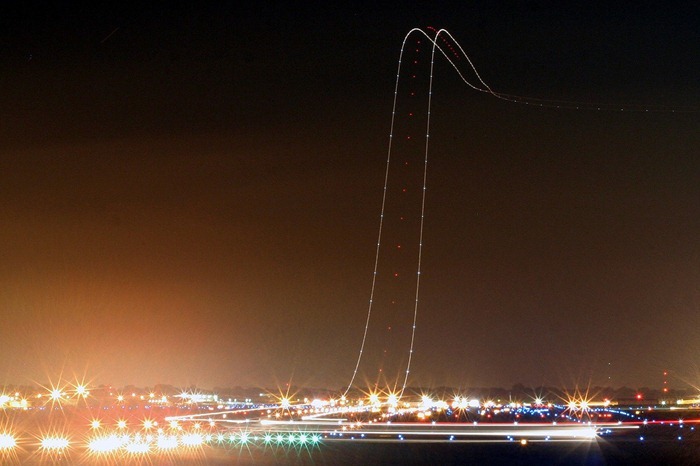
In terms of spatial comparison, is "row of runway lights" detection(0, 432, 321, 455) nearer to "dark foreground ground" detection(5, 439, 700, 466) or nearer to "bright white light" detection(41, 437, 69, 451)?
"bright white light" detection(41, 437, 69, 451)

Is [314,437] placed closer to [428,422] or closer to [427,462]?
[427,462]

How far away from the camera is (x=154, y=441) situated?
1796 inches

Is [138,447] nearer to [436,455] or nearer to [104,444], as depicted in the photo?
[104,444]

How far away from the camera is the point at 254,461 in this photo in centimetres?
3653

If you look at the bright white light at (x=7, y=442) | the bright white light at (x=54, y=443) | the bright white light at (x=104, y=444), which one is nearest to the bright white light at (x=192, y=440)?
the bright white light at (x=104, y=444)

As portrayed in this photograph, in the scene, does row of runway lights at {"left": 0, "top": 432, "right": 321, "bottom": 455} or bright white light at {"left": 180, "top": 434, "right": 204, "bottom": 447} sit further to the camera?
bright white light at {"left": 180, "top": 434, "right": 204, "bottom": 447}

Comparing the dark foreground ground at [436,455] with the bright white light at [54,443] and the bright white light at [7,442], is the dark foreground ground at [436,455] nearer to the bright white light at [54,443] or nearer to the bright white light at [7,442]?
the bright white light at [54,443]

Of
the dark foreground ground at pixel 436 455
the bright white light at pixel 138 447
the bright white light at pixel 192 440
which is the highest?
the bright white light at pixel 192 440

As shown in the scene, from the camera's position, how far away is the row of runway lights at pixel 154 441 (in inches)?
1614

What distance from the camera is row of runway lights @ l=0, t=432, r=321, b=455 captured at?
40984mm

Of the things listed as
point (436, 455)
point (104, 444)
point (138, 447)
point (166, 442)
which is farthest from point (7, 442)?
point (436, 455)

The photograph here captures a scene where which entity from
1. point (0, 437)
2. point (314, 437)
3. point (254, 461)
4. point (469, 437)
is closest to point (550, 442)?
point (469, 437)

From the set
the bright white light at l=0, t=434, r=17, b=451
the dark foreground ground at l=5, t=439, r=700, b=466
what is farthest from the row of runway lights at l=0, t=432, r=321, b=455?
the dark foreground ground at l=5, t=439, r=700, b=466

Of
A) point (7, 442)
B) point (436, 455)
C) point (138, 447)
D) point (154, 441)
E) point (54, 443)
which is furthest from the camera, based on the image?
point (154, 441)
